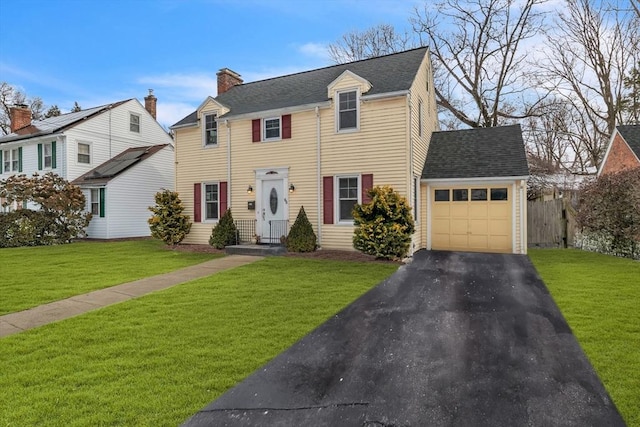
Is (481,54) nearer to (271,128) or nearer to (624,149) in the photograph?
(624,149)

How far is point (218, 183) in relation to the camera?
14086 mm

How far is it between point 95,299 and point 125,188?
1423cm

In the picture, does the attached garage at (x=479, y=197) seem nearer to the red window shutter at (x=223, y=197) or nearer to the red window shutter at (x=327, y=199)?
the red window shutter at (x=327, y=199)

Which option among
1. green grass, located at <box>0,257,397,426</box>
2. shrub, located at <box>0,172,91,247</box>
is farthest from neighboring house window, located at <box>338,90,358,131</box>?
shrub, located at <box>0,172,91,247</box>

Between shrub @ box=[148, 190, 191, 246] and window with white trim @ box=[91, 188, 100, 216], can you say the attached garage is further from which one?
window with white trim @ box=[91, 188, 100, 216]

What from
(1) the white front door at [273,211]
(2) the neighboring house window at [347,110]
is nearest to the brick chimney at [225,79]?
(1) the white front door at [273,211]

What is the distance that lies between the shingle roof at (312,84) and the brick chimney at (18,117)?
16.5 metres

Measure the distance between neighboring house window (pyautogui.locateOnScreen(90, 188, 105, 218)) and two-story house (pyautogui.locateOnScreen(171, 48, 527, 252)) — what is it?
19.5 feet

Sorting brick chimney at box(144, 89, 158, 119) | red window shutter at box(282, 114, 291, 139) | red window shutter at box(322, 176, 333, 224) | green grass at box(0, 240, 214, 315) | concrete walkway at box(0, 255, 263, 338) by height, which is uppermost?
brick chimney at box(144, 89, 158, 119)

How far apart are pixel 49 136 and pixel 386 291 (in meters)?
20.6

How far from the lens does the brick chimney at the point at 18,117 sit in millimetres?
23594

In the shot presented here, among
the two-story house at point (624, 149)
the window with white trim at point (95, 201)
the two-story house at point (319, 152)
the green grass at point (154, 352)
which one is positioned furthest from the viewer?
the window with white trim at point (95, 201)

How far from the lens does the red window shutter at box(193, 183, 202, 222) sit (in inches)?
570

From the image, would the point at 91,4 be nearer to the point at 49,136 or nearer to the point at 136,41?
the point at 136,41
